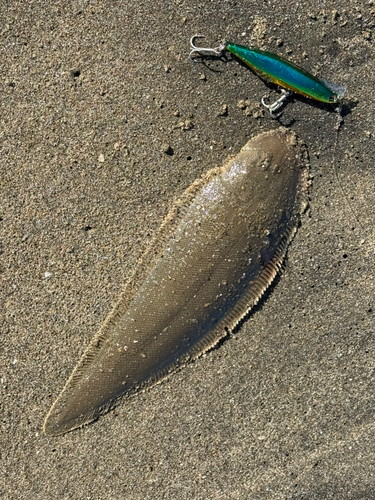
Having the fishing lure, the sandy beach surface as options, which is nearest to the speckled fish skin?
the sandy beach surface

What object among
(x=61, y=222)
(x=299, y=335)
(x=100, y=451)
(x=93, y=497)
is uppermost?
(x=61, y=222)

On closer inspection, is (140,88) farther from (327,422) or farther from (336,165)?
(327,422)

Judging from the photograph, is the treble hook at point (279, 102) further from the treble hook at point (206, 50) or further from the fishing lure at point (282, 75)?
the treble hook at point (206, 50)

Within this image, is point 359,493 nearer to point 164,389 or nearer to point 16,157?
point 164,389

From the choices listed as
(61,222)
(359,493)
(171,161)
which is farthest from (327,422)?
(61,222)

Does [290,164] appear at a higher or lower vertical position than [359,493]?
higher

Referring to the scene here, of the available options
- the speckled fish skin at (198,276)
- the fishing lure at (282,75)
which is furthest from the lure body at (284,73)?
the speckled fish skin at (198,276)

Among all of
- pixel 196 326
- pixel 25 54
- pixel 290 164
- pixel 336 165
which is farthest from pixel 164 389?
pixel 25 54

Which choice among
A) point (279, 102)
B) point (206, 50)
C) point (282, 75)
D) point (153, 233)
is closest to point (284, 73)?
point (282, 75)
